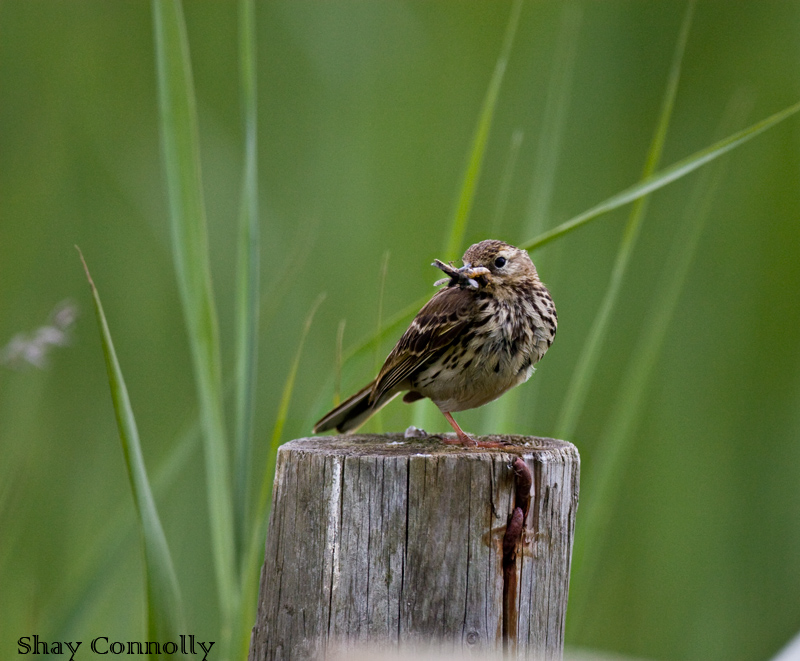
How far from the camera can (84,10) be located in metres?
5.19

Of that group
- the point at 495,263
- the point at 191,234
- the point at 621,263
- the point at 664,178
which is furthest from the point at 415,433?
the point at 664,178

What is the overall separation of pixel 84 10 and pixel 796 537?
483 centimetres

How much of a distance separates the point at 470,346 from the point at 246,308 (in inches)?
33.9

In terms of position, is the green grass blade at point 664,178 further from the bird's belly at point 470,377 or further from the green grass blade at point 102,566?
the green grass blade at point 102,566

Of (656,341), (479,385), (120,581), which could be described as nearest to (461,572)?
(479,385)

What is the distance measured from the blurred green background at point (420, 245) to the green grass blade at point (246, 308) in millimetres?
1689

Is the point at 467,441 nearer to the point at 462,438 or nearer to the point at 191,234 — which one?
the point at 462,438

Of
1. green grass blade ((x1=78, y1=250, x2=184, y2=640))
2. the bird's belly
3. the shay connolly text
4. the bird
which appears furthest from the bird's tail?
green grass blade ((x1=78, y1=250, x2=184, y2=640))

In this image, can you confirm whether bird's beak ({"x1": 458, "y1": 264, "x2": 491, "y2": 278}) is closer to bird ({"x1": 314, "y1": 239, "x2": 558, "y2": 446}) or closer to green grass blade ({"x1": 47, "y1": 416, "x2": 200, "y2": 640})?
bird ({"x1": 314, "y1": 239, "x2": 558, "y2": 446})

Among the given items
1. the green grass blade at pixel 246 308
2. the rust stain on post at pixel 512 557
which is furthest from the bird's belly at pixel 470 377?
the rust stain on post at pixel 512 557

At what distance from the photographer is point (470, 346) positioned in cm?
304

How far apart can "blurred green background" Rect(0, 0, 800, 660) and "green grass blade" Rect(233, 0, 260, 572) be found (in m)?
1.69

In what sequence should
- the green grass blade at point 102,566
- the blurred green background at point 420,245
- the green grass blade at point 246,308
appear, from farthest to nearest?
the blurred green background at point 420,245 → the green grass blade at point 102,566 → the green grass blade at point 246,308

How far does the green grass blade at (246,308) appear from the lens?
2418mm
